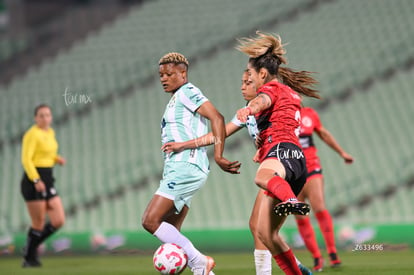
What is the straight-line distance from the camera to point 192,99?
21.1 ft

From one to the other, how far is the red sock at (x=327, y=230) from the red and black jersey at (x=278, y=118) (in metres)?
3.02

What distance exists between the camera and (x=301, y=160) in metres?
5.88

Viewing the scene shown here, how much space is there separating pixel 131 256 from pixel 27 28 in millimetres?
12305

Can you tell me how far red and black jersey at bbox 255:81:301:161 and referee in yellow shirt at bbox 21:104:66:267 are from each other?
15.6ft

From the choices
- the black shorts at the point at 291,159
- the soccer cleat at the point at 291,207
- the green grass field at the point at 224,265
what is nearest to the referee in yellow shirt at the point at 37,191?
the green grass field at the point at 224,265

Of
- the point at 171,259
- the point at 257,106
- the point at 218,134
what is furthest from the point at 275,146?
the point at 171,259

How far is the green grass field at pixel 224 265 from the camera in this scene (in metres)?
8.51

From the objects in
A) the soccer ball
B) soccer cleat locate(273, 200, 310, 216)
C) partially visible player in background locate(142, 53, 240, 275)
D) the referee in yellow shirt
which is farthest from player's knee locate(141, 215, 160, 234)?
the referee in yellow shirt

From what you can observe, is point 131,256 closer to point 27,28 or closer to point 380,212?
point 380,212

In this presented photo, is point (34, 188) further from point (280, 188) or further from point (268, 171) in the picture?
point (280, 188)

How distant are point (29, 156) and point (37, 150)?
0.74 ft

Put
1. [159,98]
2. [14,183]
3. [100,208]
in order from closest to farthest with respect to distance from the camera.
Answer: [100,208]
[14,183]
[159,98]

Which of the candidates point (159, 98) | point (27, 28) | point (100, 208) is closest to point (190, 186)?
point (100, 208)

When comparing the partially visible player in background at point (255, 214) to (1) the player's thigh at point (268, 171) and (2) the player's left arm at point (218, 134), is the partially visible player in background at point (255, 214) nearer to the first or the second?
(2) the player's left arm at point (218, 134)
